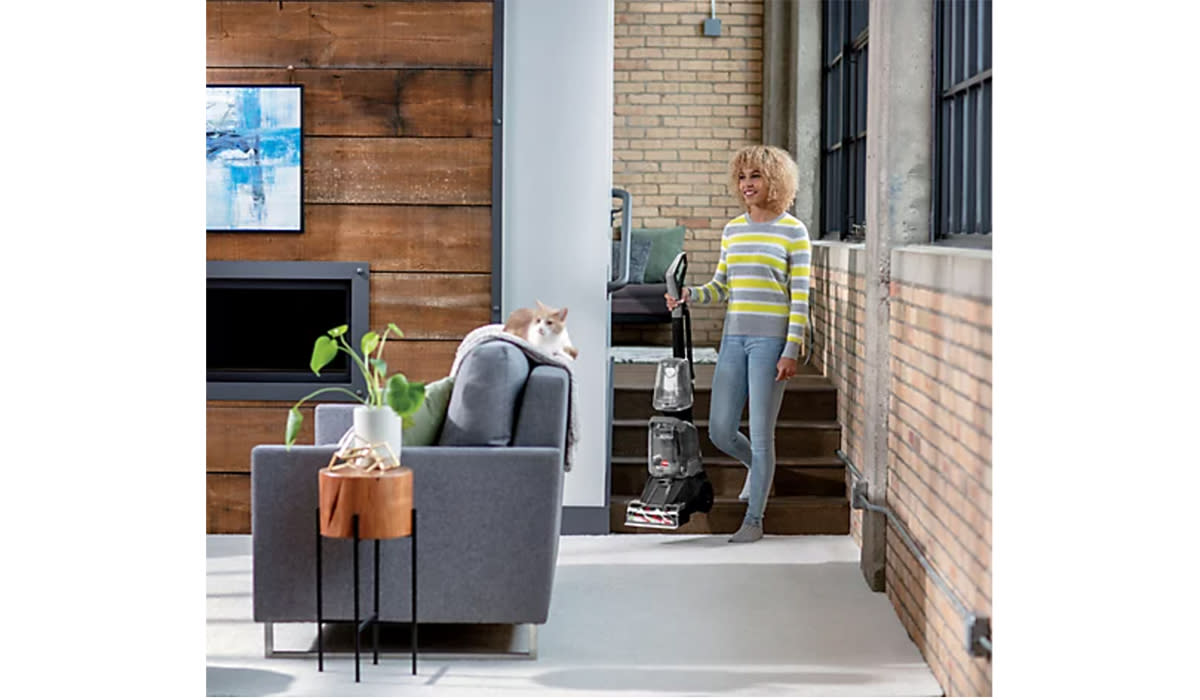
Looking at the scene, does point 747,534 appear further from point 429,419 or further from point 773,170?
point 429,419

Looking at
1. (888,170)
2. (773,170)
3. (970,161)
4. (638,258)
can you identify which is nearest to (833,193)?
(638,258)

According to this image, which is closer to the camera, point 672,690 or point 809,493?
point 672,690


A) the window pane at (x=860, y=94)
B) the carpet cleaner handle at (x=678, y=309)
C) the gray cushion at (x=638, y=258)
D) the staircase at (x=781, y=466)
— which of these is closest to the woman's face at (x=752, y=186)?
the carpet cleaner handle at (x=678, y=309)

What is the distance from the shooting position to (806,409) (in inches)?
262

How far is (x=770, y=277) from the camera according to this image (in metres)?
5.78

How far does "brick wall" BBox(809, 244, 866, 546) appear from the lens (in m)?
6.03

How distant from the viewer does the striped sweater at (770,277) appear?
5762mm

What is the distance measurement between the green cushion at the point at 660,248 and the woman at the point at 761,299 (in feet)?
11.9

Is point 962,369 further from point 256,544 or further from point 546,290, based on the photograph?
point 546,290

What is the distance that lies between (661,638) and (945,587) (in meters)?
1.02

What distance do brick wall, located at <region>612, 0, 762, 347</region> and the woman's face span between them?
3.90 metres

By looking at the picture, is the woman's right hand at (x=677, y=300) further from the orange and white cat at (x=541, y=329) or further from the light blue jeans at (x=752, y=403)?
the orange and white cat at (x=541, y=329)
